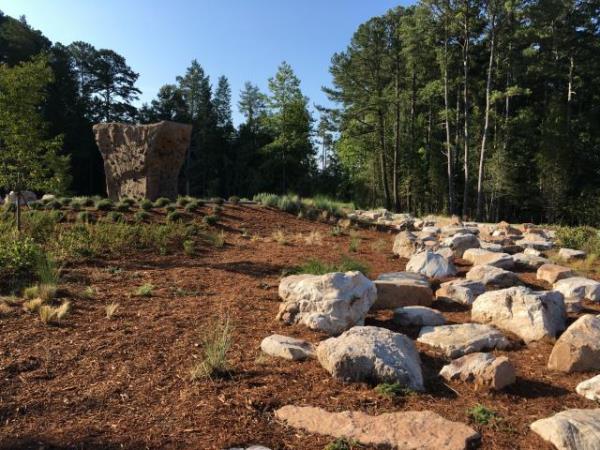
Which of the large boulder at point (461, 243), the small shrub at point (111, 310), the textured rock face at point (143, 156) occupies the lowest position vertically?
the small shrub at point (111, 310)

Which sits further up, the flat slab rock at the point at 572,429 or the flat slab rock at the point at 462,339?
the flat slab rock at the point at 462,339

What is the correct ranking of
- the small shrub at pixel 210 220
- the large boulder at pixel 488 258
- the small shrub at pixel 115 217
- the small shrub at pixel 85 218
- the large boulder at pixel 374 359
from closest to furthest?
the large boulder at pixel 374 359, the large boulder at pixel 488 258, the small shrub at pixel 85 218, the small shrub at pixel 115 217, the small shrub at pixel 210 220

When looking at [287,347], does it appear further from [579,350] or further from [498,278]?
[498,278]

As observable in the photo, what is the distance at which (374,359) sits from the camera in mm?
2977

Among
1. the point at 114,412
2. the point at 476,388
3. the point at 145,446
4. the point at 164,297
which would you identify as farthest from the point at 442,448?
the point at 164,297

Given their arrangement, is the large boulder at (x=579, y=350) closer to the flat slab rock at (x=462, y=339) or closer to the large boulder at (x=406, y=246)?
the flat slab rock at (x=462, y=339)

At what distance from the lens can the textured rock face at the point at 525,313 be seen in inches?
152

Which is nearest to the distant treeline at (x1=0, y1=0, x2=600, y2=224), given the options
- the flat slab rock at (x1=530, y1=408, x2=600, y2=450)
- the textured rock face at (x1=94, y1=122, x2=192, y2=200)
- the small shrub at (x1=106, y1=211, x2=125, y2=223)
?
the textured rock face at (x1=94, y1=122, x2=192, y2=200)

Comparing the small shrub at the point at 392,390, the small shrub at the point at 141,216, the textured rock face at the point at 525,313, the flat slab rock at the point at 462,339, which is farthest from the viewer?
the small shrub at the point at 141,216

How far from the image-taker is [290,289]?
4.77 m

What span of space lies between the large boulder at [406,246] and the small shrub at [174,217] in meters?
4.58

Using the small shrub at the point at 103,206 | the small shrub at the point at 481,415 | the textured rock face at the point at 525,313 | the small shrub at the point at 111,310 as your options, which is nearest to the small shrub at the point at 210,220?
the small shrub at the point at 103,206

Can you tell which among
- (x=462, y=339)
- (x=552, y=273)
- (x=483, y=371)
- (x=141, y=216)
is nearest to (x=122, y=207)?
(x=141, y=216)

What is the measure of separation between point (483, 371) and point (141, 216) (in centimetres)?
839
